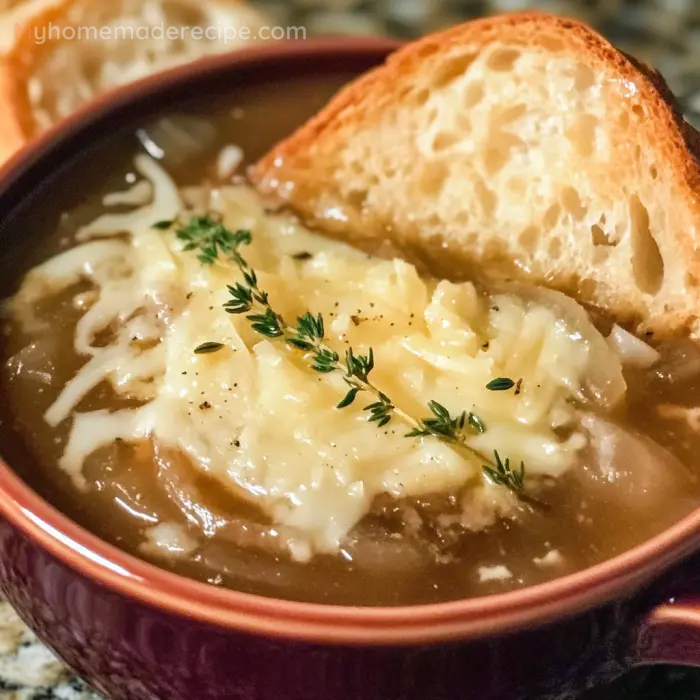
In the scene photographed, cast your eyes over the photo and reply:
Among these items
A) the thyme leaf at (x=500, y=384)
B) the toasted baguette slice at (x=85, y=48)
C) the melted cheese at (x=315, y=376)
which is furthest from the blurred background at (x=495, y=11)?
the thyme leaf at (x=500, y=384)

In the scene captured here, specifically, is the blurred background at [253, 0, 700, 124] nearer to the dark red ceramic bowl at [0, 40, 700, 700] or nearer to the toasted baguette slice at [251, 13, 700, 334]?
the toasted baguette slice at [251, 13, 700, 334]

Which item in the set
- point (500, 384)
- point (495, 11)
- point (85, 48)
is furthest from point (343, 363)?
point (495, 11)

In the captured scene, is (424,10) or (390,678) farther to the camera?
(424,10)

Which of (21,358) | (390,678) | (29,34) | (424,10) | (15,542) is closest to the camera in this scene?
(390,678)

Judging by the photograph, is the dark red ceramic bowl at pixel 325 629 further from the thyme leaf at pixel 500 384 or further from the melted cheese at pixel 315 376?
the thyme leaf at pixel 500 384

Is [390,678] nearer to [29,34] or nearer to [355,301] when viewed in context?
[355,301]

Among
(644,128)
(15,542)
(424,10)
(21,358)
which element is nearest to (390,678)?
(15,542)
